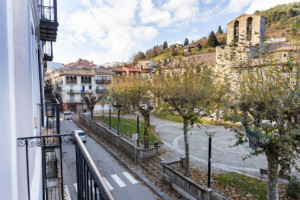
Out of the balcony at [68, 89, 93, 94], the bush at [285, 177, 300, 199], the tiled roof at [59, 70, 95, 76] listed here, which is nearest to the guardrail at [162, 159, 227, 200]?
the bush at [285, 177, 300, 199]

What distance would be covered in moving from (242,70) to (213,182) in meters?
5.53

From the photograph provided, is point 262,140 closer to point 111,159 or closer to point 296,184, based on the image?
point 296,184

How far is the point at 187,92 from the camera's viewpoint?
34.1 ft

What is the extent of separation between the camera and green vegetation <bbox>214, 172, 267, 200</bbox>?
8.41 m

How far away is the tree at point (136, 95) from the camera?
43.9 ft

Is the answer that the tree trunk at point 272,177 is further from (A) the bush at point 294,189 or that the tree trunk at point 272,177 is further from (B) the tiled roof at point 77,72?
(B) the tiled roof at point 77,72

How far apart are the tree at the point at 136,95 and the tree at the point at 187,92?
2.58 metres

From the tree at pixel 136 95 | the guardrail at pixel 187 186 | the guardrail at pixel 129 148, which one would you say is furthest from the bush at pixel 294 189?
the guardrail at pixel 129 148

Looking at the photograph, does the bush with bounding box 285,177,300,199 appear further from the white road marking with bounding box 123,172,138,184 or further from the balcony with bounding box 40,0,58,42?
the balcony with bounding box 40,0,58,42

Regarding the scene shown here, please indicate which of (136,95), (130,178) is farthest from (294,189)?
(136,95)

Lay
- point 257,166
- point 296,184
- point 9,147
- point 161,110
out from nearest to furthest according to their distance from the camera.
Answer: point 9,147 → point 296,184 → point 161,110 → point 257,166

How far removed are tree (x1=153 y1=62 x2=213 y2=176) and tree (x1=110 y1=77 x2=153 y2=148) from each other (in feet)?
8.46

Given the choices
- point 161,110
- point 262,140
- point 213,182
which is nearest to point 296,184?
point 213,182

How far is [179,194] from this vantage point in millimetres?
9234
